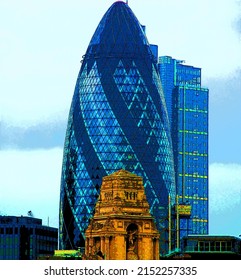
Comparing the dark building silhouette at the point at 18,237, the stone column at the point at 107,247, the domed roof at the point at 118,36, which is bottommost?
the stone column at the point at 107,247

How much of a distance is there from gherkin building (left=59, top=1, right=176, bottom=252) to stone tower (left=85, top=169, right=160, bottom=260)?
62041 mm

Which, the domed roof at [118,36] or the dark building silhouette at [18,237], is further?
the domed roof at [118,36]

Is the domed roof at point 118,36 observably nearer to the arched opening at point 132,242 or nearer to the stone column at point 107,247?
the arched opening at point 132,242

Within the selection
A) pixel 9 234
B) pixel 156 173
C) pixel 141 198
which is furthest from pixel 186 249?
pixel 156 173

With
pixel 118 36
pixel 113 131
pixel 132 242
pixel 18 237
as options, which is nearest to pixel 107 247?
pixel 132 242

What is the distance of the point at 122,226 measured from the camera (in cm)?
10050

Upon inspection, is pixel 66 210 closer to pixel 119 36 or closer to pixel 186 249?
pixel 119 36

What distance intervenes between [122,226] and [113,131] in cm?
7105

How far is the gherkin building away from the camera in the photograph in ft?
557

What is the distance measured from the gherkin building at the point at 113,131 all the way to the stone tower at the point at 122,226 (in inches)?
2443

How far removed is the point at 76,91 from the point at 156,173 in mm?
17513

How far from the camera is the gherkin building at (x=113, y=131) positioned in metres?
170

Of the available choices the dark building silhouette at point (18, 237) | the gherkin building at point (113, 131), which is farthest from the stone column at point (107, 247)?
the gherkin building at point (113, 131)
